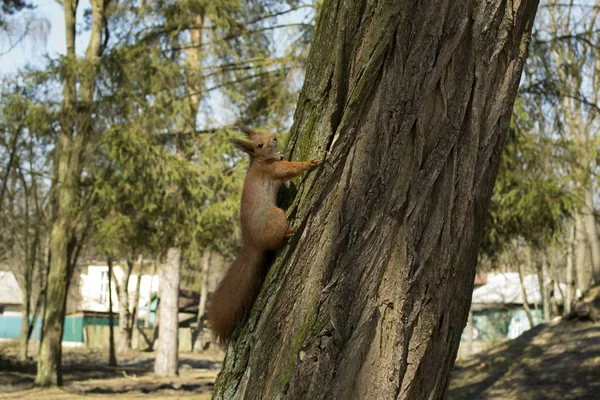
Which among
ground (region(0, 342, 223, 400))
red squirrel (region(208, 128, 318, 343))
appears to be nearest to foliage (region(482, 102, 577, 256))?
ground (region(0, 342, 223, 400))

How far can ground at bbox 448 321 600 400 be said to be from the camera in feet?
28.9

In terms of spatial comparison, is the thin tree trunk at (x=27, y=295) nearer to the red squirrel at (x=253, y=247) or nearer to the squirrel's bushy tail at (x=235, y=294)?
the red squirrel at (x=253, y=247)

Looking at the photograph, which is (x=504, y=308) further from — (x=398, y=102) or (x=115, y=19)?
(x=398, y=102)

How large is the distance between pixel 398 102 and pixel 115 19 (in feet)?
51.2

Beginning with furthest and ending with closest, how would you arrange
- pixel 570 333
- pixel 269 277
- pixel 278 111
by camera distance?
pixel 278 111
pixel 570 333
pixel 269 277

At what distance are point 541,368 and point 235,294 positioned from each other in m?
8.30

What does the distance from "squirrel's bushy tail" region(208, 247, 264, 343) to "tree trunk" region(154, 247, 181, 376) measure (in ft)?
54.9

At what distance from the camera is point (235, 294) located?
9.12 feet

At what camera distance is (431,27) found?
2.54 m

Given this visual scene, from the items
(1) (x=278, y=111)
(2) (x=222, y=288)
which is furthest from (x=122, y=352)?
(2) (x=222, y=288)

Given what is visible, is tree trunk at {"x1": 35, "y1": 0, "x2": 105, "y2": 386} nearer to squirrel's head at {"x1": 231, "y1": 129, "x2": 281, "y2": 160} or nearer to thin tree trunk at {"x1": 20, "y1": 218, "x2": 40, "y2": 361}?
thin tree trunk at {"x1": 20, "y1": 218, "x2": 40, "y2": 361}

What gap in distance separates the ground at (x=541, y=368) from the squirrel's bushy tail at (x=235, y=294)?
22.0 ft

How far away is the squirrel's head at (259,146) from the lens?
12.2 ft

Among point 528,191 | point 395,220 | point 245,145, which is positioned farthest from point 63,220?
point 395,220
